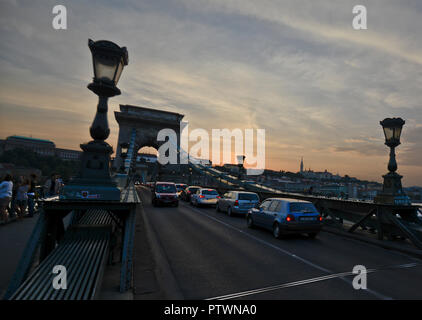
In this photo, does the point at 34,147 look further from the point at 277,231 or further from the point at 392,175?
the point at 392,175

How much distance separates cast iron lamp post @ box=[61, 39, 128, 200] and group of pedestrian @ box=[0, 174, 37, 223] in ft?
23.0

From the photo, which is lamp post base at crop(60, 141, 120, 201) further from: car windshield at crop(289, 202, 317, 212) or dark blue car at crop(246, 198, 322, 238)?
car windshield at crop(289, 202, 317, 212)

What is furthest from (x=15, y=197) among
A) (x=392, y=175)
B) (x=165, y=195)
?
(x=392, y=175)

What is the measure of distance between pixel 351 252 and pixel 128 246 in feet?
22.8

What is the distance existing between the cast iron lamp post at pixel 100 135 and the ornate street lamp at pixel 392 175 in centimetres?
1019

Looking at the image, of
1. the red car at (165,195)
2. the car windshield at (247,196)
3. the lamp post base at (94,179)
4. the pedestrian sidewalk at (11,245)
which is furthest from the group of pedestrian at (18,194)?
the car windshield at (247,196)

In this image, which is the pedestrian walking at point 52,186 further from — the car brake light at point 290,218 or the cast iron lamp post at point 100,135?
the car brake light at point 290,218

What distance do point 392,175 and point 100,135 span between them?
1094 centimetres

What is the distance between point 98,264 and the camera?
4250 millimetres

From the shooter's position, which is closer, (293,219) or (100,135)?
(100,135)

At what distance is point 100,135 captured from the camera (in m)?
5.23

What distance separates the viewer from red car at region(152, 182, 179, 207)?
19234 mm

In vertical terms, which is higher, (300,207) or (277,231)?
(300,207)

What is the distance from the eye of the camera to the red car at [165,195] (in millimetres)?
19234
